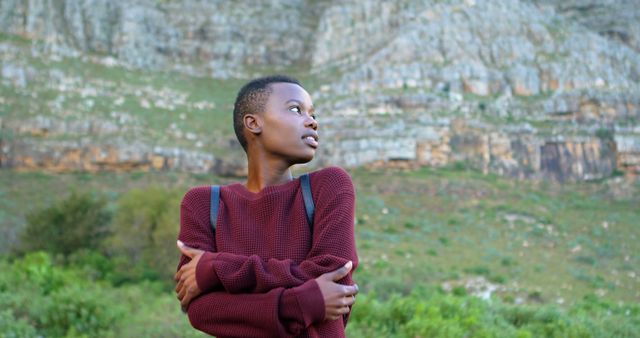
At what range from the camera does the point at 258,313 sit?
8.43ft

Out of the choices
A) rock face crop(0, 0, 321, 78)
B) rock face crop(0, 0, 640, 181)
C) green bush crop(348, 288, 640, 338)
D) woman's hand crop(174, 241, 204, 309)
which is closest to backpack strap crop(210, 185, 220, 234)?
woman's hand crop(174, 241, 204, 309)

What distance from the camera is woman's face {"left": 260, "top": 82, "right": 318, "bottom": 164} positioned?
2.92 meters

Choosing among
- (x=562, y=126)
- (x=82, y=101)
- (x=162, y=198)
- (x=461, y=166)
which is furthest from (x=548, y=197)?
(x=82, y=101)

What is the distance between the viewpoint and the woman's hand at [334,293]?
256cm

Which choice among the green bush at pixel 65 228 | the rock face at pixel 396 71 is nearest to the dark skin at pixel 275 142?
the green bush at pixel 65 228

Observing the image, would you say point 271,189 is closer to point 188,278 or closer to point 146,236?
point 188,278

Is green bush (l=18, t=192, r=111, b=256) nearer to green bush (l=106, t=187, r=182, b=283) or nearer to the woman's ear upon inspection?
green bush (l=106, t=187, r=182, b=283)

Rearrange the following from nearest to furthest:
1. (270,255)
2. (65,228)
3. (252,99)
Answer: (270,255), (252,99), (65,228)

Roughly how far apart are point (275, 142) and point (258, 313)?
0.77 metres

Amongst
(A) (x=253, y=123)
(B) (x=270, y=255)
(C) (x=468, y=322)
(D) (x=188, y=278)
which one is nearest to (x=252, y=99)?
(A) (x=253, y=123)

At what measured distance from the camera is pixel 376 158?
4175cm

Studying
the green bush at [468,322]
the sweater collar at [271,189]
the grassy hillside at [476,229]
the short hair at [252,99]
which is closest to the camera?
the sweater collar at [271,189]

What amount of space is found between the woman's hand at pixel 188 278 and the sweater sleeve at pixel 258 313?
8cm

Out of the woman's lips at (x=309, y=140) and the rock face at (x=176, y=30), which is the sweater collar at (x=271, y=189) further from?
the rock face at (x=176, y=30)
